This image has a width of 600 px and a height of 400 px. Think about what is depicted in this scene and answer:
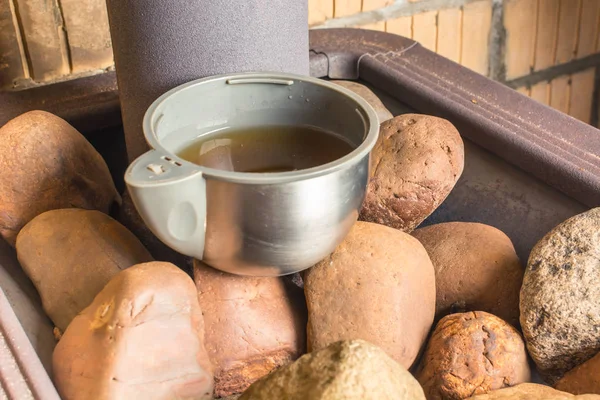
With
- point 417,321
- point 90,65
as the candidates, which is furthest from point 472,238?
point 90,65

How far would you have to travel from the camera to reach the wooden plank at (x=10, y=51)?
1251 millimetres

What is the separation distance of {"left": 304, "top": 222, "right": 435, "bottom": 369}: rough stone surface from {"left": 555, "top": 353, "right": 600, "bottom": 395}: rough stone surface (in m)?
0.16

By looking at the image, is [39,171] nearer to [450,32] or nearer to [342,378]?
[342,378]

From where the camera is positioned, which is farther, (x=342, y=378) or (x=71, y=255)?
(x=71, y=255)

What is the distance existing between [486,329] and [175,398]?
1.13 feet

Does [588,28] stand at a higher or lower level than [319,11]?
lower

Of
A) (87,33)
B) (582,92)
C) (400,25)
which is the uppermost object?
(87,33)

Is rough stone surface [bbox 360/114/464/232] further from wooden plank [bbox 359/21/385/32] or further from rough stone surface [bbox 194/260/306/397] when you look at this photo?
wooden plank [bbox 359/21/385/32]

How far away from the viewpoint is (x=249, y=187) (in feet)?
2.43

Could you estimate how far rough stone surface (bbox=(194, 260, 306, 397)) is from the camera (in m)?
0.83

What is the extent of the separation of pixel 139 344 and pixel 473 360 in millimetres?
352

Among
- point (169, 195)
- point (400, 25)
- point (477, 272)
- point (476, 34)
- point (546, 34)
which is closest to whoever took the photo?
point (169, 195)

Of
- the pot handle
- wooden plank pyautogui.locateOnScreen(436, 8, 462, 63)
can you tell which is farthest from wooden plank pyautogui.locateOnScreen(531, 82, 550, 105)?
the pot handle

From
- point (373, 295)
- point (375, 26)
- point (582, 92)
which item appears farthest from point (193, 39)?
point (582, 92)
